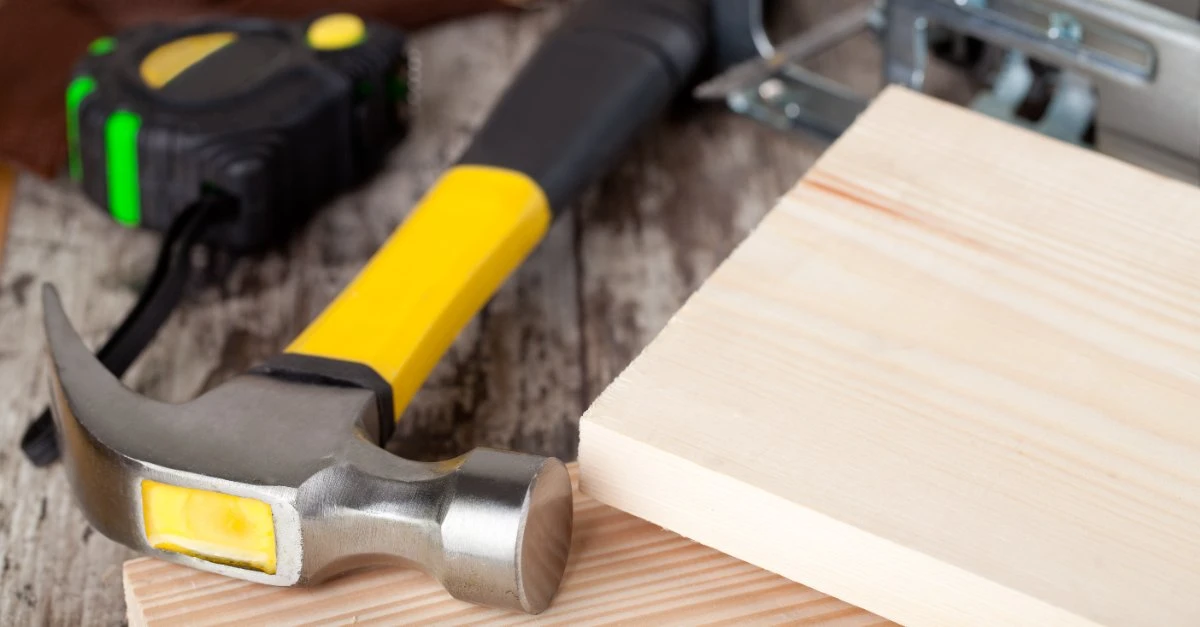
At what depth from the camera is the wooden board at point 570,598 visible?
60cm

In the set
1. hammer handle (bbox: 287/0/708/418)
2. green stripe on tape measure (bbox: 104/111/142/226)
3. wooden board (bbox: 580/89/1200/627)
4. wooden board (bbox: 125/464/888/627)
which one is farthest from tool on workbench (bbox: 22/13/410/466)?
wooden board (bbox: 580/89/1200/627)

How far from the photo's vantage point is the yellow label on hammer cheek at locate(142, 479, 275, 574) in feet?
1.95

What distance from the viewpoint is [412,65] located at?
1.02 metres

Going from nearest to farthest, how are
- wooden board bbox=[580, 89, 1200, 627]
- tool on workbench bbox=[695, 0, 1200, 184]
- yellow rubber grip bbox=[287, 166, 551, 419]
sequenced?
wooden board bbox=[580, 89, 1200, 627]
yellow rubber grip bbox=[287, 166, 551, 419]
tool on workbench bbox=[695, 0, 1200, 184]

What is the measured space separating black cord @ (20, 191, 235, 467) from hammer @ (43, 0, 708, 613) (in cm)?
7

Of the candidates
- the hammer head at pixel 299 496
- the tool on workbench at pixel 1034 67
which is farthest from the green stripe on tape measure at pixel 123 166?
the tool on workbench at pixel 1034 67

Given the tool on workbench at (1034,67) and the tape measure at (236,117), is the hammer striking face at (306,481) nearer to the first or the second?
the tape measure at (236,117)

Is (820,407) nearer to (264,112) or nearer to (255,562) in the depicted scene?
(255,562)

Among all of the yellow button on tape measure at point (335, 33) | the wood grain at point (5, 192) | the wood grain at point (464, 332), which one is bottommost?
the wood grain at point (464, 332)

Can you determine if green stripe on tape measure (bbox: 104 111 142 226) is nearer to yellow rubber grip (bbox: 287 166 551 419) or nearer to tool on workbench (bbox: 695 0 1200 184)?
yellow rubber grip (bbox: 287 166 551 419)

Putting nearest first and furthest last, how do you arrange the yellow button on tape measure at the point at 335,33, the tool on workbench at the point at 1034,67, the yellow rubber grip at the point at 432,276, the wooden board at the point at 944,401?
the wooden board at the point at 944,401, the yellow rubber grip at the point at 432,276, the tool on workbench at the point at 1034,67, the yellow button on tape measure at the point at 335,33

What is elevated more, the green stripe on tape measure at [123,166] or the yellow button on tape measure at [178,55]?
the yellow button on tape measure at [178,55]

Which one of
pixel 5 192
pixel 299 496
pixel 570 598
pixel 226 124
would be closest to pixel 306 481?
pixel 299 496

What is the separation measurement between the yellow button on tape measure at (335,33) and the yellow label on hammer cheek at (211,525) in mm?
417
